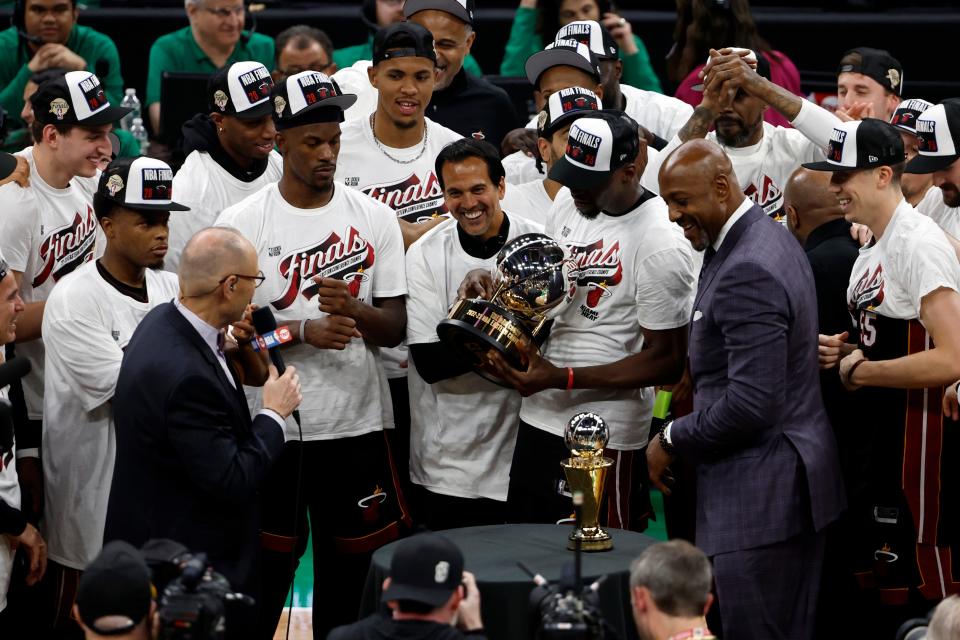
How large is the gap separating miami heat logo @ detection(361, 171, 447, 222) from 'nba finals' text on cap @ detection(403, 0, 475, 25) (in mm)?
943

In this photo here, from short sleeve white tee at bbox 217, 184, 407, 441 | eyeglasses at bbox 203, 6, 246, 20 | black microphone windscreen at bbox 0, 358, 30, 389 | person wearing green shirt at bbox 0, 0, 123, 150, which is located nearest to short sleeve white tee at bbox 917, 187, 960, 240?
short sleeve white tee at bbox 217, 184, 407, 441

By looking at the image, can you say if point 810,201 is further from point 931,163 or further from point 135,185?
point 135,185

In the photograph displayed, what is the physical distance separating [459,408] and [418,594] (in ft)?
5.96

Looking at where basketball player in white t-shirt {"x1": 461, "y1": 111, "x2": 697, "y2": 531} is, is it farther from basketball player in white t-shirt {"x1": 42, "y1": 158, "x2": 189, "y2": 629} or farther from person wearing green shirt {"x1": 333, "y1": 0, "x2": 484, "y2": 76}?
person wearing green shirt {"x1": 333, "y1": 0, "x2": 484, "y2": 76}

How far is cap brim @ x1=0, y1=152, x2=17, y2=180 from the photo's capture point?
17.7 feet

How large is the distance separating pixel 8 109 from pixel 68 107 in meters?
2.30

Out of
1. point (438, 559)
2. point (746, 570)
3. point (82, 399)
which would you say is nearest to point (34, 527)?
point (82, 399)

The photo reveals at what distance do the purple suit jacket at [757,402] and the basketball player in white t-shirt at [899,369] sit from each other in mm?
414

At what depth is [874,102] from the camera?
6.88m

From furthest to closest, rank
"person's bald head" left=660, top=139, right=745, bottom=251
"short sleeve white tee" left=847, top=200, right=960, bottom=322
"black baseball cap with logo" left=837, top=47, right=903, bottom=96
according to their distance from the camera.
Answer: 1. "black baseball cap with logo" left=837, top=47, right=903, bottom=96
2. "short sleeve white tee" left=847, top=200, right=960, bottom=322
3. "person's bald head" left=660, top=139, right=745, bottom=251

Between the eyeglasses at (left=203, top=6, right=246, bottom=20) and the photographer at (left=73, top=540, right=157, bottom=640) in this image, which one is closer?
the photographer at (left=73, top=540, right=157, bottom=640)

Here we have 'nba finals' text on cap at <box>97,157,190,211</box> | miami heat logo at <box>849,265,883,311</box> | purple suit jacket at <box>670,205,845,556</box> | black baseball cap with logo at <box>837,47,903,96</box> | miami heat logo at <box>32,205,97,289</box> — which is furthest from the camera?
black baseball cap with logo at <box>837,47,903,96</box>

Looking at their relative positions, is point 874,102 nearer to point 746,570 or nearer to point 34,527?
point 746,570

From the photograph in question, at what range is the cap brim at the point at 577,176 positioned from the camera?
5.02 meters
